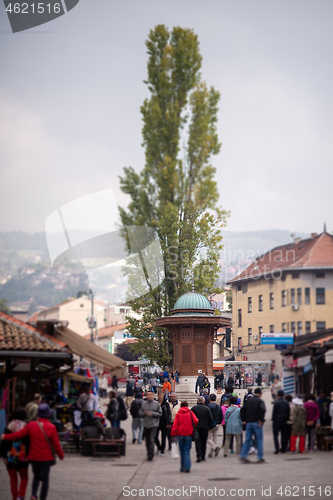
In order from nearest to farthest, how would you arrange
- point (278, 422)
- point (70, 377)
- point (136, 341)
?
point (278, 422), point (70, 377), point (136, 341)

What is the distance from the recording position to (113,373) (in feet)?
39.7

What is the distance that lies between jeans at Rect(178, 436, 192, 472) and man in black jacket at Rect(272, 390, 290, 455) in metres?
2.66

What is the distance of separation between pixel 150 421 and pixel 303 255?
20.4 feet

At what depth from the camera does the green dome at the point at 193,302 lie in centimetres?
2392

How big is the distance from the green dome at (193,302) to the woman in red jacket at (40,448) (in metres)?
13.0

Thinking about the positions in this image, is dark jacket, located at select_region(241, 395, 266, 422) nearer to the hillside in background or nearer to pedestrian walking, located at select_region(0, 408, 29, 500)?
the hillside in background

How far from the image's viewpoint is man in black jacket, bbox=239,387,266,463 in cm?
1103

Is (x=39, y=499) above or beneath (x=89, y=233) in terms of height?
beneath

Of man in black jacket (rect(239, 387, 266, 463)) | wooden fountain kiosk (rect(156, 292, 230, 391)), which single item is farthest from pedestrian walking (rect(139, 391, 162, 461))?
wooden fountain kiosk (rect(156, 292, 230, 391))

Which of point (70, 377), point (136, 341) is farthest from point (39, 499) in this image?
point (136, 341)

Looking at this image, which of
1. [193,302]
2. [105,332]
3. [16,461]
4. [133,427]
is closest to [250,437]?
[133,427]

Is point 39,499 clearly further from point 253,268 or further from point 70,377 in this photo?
point 253,268

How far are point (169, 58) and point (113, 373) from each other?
18.0 ft

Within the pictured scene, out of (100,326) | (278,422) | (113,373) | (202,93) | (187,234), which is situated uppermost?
(202,93)
